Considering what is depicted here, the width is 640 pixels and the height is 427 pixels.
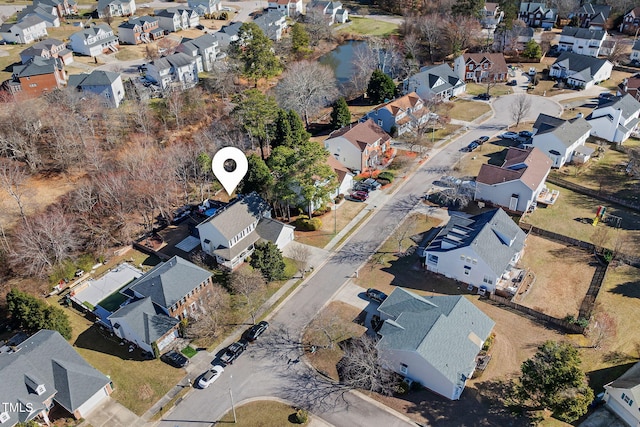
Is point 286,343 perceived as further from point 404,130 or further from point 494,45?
point 494,45

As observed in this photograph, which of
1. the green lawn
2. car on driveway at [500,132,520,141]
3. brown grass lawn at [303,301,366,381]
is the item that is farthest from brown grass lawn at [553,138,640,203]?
the green lawn

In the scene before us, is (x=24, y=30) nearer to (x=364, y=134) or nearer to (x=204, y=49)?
(x=204, y=49)

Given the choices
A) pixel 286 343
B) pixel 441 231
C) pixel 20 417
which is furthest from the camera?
pixel 441 231

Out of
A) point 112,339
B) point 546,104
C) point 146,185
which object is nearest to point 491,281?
point 112,339

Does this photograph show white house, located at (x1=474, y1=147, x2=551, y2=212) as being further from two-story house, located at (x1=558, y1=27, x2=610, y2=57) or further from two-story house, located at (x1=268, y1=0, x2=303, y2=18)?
two-story house, located at (x1=268, y1=0, x2=303, y2=18)

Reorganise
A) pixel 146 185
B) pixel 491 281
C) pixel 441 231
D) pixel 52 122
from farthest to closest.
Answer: pixel 52 122, pixel 146 185, pixel 441 231, pixel 491 281
